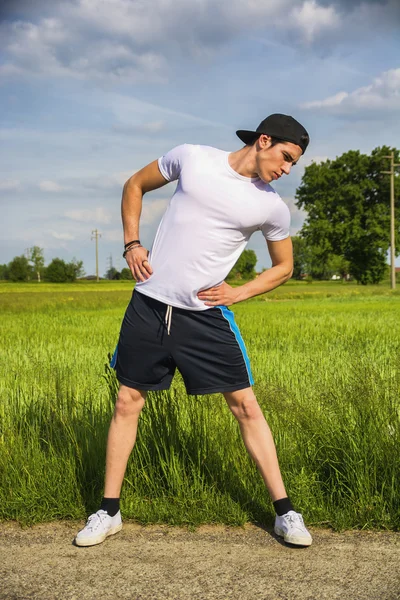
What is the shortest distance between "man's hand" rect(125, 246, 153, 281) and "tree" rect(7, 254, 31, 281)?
454 feet

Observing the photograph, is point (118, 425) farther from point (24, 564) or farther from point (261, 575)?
point (261, 575)

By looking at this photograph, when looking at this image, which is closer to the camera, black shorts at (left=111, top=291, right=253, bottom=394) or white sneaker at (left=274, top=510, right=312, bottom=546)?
white sneaker at (left=274, top=510, right=312, bottom=546)

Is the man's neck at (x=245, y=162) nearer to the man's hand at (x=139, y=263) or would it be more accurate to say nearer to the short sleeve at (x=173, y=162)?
the short sleeve at (x=173, y=162)

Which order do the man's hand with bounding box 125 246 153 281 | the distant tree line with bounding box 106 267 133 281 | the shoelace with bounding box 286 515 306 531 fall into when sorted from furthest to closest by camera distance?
1. the distant tree line with bounding box 106 267 133 281
2. the man's hand with bounding box 125 246 153 281
3. the shoelace with bounding box 286 515 306 531

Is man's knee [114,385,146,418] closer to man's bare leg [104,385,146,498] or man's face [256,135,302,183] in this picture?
man's bare leg [104,385,146,498]

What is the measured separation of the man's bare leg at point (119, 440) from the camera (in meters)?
3.36

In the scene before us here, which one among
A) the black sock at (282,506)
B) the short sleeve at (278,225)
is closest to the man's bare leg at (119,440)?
the black sock at (282,506)

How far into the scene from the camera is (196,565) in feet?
9.72

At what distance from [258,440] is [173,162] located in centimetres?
150

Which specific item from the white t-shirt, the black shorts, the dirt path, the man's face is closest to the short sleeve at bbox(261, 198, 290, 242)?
the white t-shirt

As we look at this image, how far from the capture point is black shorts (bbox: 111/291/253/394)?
3262 millimetres

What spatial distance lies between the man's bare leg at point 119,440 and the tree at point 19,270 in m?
138

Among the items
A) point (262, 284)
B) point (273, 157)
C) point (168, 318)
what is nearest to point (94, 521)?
point (168, 318)

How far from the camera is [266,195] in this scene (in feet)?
10.5
